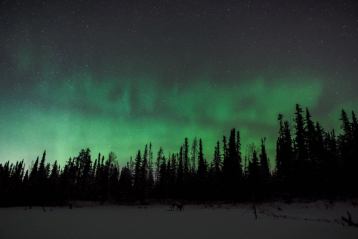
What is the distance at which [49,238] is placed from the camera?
8391 millimetres

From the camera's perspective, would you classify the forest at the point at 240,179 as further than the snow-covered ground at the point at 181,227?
Yes

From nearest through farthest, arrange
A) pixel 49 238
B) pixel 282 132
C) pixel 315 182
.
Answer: pixel 49 238 < pixel 315 182 < pixel 282 132

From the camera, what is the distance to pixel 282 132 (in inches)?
2013

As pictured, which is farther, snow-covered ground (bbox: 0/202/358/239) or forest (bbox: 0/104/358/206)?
forest (bbox: 0/104/358/206)

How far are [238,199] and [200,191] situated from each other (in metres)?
11.5

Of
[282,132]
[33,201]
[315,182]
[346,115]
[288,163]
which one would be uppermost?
[346,115]

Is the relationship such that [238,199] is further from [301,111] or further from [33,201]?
[33,201]

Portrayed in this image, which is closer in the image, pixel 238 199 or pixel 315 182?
pixel 315 182

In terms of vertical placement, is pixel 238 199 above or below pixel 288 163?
below

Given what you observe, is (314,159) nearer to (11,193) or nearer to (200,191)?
(200,191)

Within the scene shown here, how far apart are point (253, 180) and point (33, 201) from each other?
159 ft

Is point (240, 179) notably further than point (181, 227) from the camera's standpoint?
Yes

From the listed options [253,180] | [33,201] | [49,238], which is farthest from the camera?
[33,201]

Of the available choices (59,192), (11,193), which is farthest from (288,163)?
(11,193)
